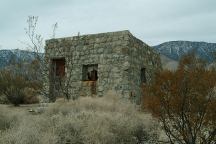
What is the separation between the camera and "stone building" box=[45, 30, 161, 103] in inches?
640

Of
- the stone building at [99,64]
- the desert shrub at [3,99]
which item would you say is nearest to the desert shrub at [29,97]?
the desert shrub at [3,99]

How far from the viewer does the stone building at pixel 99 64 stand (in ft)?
53.3

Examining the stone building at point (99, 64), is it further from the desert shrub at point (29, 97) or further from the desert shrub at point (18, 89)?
the desert shrub at point (29, 97)

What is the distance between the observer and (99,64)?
16.9 metres

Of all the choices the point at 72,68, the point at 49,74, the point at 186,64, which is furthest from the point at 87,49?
the point at 186,64

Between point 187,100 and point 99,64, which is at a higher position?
point 99,64

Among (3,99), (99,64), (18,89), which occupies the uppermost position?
(99,64)

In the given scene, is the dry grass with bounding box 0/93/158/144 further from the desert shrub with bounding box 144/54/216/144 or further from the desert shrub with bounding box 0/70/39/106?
the desert shrub with bounding box 0/70/39/106

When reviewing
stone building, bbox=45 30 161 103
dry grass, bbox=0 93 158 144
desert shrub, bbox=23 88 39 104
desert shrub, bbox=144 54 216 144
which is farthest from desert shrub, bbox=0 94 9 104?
desert shrub, bbox=144 54 216 144

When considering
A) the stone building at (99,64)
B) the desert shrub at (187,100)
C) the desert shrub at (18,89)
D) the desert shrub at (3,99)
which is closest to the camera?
the desert shrub at (187,100)

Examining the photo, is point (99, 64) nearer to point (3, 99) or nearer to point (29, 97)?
point (29, 97)

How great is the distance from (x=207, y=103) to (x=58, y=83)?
10.8m

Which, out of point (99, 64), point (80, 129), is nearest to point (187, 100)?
point (80, 129)

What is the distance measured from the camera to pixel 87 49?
17.4 metres
